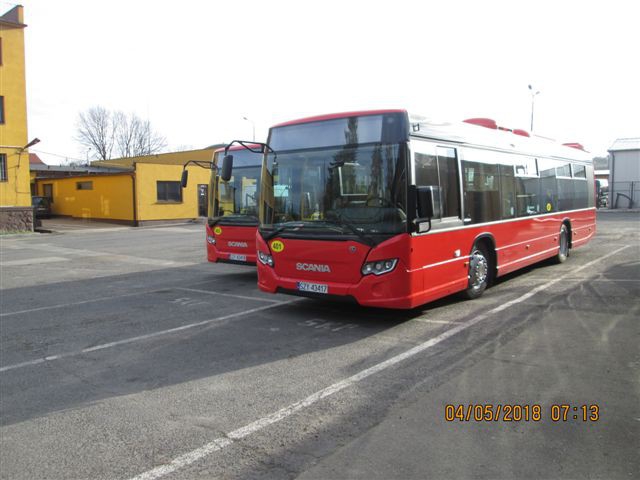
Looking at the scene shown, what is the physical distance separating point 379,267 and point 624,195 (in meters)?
42.4

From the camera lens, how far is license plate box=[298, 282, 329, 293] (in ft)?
23.6

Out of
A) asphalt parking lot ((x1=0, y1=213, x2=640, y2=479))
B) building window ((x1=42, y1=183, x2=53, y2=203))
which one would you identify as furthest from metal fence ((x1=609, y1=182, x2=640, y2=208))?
building window ((x1=42, y1=183, x2=53, y2=203))

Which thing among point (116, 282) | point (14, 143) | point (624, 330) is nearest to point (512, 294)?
point (624, 330)

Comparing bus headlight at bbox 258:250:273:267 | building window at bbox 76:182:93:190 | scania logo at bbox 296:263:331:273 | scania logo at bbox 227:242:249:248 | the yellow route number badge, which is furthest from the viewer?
building window at bbox 76:182:93:190

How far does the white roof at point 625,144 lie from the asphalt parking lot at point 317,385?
128ft

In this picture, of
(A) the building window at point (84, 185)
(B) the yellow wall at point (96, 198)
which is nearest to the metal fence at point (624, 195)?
(B) the yellow wall at point (96, 198)

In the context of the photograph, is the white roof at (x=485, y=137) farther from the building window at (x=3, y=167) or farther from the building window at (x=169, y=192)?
the building window at (x=169, y=192)

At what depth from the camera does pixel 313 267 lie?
24.0ft

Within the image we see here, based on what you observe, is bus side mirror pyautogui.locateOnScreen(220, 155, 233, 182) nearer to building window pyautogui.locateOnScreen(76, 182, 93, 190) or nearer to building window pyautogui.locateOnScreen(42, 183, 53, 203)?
building window pyautogui.locateOnScreen(76, 182, 93, 190)

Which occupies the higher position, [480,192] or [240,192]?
[240,192]

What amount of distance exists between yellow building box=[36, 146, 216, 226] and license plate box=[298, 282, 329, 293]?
27.1 metres

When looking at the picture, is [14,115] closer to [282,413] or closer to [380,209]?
[380,209]

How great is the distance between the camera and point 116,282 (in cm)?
1187

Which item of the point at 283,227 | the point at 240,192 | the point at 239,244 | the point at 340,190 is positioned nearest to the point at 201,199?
the point at 240,192
